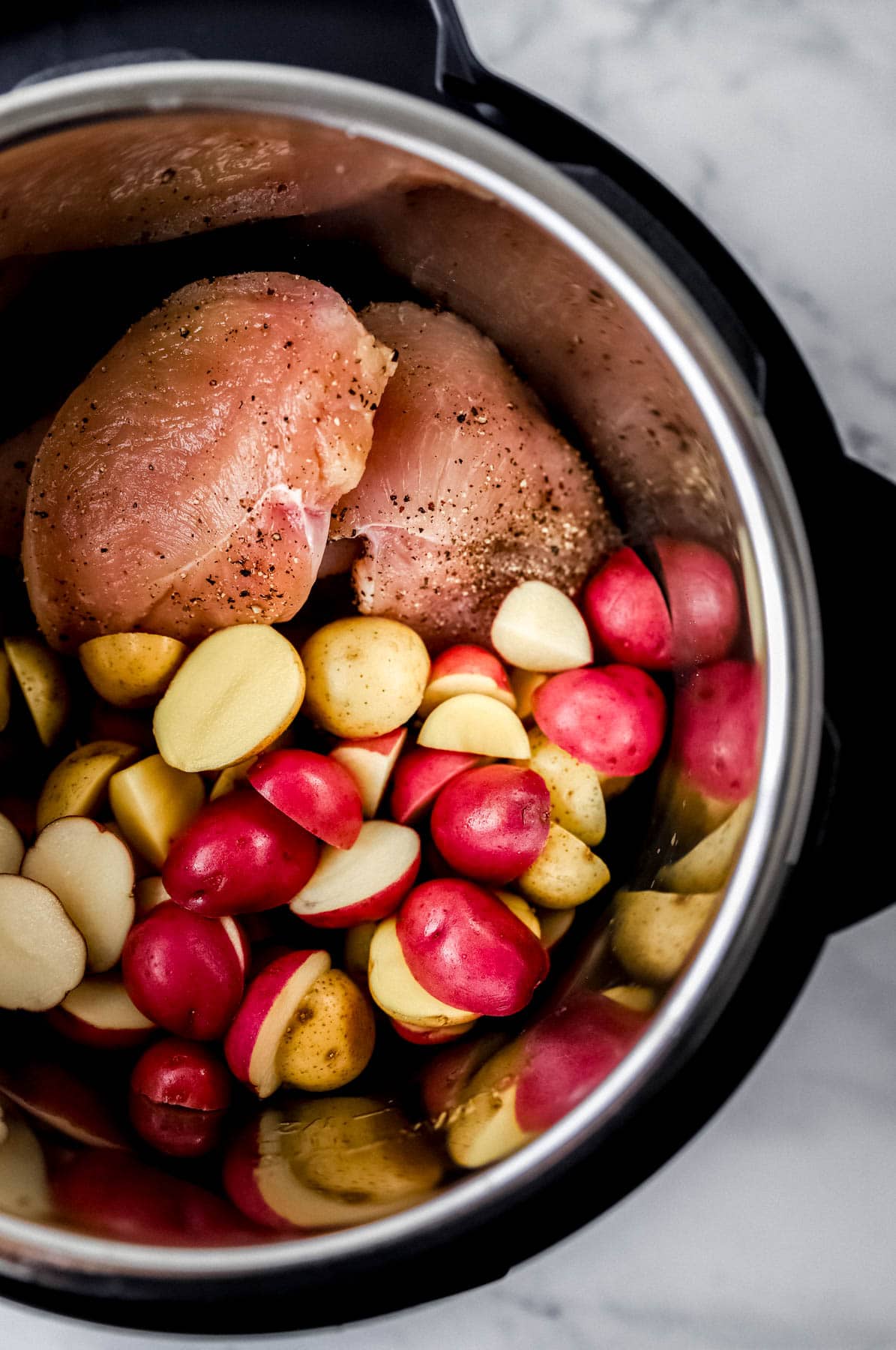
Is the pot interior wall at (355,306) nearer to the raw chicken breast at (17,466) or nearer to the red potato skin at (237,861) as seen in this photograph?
the raw chicken breast at (17,466)

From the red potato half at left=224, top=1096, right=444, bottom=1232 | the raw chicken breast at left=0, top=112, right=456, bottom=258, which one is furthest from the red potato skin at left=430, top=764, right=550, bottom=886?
the raw chicken breast at left=0, top=112, right=456, bottom=258

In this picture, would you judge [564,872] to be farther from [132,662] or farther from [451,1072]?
[132,662]

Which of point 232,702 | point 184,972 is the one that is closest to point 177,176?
point 232,702

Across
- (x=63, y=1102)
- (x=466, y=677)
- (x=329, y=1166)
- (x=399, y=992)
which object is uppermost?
(x=466, y=677)

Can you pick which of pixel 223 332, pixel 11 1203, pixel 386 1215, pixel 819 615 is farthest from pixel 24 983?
pixel 819 615

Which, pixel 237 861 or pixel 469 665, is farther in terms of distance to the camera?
pixel 469 665

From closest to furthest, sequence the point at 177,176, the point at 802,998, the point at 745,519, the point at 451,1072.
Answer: the point at 745,519, the point at 177,176, the point at 451,1072, the point at 802,998

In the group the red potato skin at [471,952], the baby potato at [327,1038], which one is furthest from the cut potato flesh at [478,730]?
the baby potato at [327,1038]
